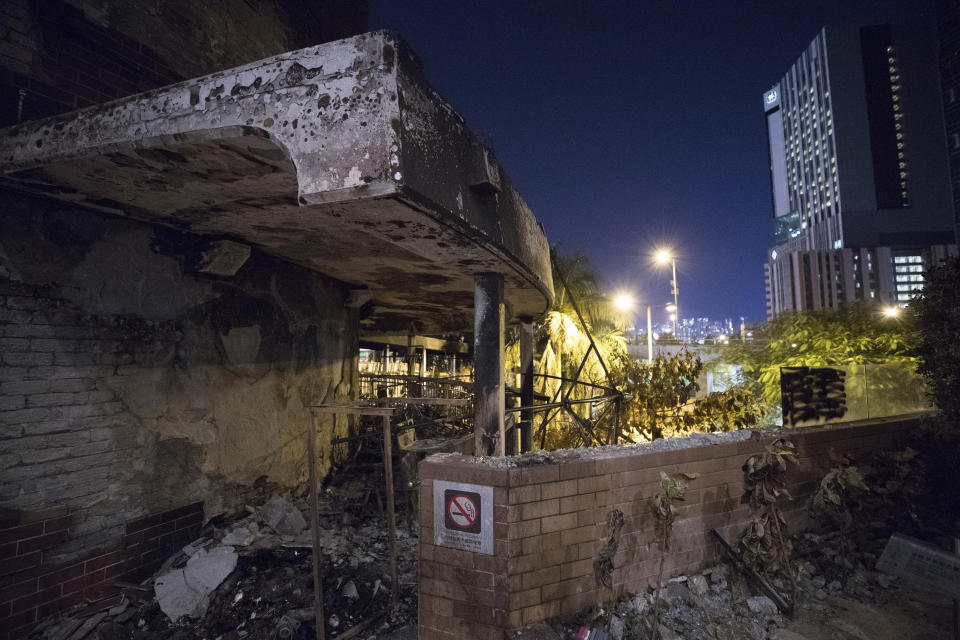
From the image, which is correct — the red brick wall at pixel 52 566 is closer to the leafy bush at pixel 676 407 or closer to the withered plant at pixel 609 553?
the withered plant at pixel 609 553

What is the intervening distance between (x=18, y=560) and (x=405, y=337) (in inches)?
311

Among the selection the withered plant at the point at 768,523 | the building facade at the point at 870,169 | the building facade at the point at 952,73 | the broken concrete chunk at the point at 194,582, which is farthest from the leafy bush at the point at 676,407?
the building facade at the point at 870,169

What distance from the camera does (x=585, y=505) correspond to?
322cm

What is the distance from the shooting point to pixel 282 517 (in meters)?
4.44

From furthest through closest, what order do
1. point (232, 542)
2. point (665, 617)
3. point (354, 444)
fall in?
point (354, 444)
point (232, 542)
point (665, 617)

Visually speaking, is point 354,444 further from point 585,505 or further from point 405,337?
point 585,505

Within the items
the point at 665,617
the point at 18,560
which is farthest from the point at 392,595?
the point at 18,560

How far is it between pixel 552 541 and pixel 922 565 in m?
2.71

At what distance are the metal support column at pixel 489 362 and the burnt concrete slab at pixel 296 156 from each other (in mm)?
534

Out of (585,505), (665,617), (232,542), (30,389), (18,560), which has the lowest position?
(665,617)

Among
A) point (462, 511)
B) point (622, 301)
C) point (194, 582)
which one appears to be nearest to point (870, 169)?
point (622, 301)

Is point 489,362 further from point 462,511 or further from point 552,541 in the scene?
point 552,541

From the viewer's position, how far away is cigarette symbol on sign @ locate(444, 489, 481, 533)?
2.98m

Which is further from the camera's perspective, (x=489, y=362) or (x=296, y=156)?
(x=489, y=362)
